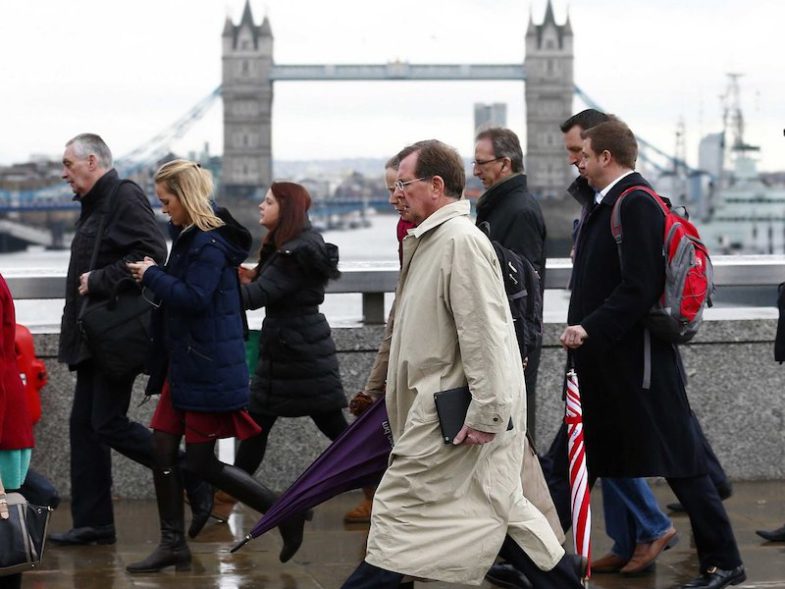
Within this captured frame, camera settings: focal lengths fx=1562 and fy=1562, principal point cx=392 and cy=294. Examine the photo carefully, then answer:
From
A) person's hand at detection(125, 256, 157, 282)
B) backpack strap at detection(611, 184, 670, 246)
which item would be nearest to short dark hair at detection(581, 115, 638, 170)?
backpack strap at detection(611, 184, 670, 246)

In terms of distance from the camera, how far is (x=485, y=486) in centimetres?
370

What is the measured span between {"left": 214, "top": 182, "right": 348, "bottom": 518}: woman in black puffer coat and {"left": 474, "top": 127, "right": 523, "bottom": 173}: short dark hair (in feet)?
2.67

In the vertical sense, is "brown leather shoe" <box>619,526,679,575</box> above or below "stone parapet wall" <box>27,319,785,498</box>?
below

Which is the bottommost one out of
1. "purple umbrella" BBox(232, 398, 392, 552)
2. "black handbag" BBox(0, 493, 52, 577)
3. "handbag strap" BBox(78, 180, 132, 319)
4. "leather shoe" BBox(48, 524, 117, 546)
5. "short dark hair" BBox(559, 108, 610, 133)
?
"leather shoe" BBox(48, 524, 117, 546)

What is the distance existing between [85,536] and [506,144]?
6.70ft

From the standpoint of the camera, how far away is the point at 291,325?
5.77m

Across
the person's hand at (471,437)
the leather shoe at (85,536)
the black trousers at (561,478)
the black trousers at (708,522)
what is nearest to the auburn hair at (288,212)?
the leather shoe at (85,536)

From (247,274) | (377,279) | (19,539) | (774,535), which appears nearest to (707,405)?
(774,535)

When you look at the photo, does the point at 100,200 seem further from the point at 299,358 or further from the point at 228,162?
the point at 228,162

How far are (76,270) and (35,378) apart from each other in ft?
2.34

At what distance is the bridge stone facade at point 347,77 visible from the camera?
3947 inches

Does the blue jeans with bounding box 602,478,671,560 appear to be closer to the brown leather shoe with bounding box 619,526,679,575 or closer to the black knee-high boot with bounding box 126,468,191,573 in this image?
the brown leather shoe with bounding box 619,526,679,575

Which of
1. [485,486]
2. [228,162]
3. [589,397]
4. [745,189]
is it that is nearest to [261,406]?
[589,397]

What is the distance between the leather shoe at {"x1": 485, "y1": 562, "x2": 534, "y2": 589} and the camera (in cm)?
488
